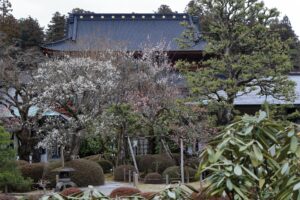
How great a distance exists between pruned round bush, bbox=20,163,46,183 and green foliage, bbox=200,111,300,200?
51.3ft

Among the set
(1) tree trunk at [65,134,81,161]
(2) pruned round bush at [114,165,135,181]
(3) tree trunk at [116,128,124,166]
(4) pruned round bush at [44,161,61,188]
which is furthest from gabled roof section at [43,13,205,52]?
(4) pruned round bush at [44,161,61,188]

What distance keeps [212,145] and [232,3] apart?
1350 cm

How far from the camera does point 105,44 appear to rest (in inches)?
978

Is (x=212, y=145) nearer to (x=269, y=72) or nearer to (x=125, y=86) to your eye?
(x=269, y=72)

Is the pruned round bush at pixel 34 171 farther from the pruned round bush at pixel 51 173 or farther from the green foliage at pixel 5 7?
the green foliage at pixel 5 7

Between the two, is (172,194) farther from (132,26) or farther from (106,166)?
(132,26)

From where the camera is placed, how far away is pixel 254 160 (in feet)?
9.73

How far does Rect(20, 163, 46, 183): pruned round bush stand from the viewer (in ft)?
59.6

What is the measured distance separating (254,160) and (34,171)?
16.1m

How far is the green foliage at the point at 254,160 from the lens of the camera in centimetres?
294

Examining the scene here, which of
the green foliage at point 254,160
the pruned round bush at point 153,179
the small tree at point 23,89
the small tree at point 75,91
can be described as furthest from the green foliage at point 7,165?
the green foliage at point 254,160

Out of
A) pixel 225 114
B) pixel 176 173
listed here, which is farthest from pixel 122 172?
pixel 225 114

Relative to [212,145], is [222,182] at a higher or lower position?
lower

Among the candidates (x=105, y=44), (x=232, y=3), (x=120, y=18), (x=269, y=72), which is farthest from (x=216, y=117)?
(x=120, y=18)
